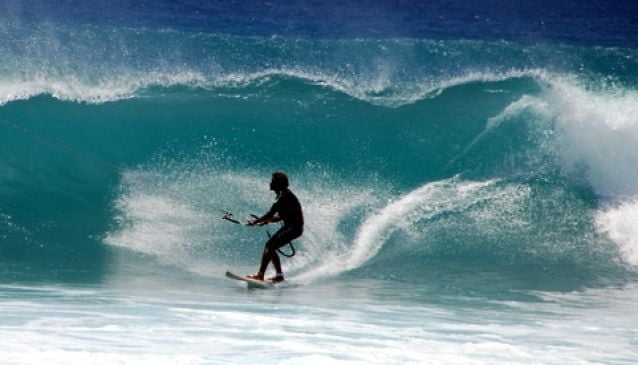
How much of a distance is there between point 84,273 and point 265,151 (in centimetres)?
446

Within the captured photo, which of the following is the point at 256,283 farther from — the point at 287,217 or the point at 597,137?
the point at 597,137

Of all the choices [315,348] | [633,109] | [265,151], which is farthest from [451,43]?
[315,348]

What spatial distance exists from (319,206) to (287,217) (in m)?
2.27

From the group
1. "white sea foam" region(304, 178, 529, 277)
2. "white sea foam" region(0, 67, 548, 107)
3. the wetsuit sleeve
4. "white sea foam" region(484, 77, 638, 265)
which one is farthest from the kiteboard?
"white sea foam" region(0, 67, 548, 107)

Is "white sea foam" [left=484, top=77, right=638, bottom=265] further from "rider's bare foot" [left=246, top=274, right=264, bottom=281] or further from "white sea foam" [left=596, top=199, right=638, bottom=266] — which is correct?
"rider's bare foot" [left=246, top=274, right=264, bottom=281]

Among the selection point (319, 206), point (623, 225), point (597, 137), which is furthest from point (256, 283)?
point (597, 137)

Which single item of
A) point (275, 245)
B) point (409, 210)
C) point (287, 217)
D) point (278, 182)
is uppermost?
point (409, 210)

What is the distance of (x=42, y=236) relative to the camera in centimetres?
1238

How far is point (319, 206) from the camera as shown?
1272 centimetres

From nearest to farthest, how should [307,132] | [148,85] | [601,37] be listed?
[307,132] < [148,85] < [601,37]

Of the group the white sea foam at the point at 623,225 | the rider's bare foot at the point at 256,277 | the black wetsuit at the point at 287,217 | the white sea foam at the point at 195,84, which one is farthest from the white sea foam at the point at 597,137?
the rider's bare foot at the point at 256,277

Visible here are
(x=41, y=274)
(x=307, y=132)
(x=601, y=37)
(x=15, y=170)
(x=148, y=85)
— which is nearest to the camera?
(x=41, y=274)

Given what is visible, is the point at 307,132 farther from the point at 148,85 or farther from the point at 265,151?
the point at 148,85

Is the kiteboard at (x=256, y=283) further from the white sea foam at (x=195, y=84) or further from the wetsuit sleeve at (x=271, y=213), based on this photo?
the white sea foam at (x=195, y=84)
